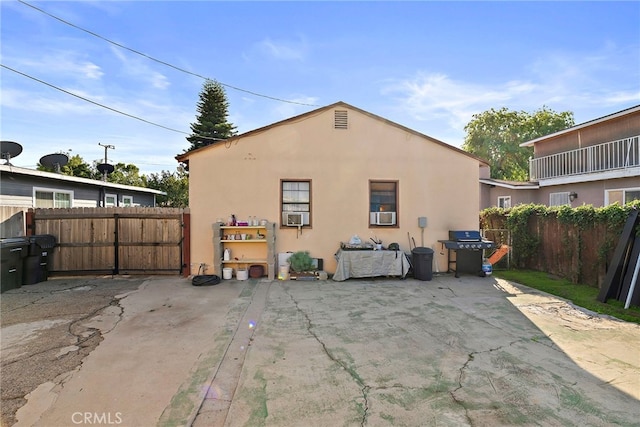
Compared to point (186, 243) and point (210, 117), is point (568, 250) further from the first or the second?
point (210, 117)

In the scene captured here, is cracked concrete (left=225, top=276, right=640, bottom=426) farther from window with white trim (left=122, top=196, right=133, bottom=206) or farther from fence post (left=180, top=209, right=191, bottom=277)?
window with white trim (left=122, top=196, right=133, bottom=206)

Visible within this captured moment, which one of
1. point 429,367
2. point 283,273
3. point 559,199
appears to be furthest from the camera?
point 559,199

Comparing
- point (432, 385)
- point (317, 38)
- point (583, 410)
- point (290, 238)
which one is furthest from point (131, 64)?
point (583, 410)

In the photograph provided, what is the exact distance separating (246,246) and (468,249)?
6.42 metres

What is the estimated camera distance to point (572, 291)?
7172 mm

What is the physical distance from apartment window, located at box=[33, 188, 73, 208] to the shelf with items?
291 inches

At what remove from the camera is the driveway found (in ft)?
9.02

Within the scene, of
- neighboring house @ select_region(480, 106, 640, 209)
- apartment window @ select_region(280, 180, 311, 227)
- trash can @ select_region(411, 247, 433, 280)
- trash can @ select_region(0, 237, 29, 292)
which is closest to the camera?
trash can @ select_region(0, 237, 29, 292)

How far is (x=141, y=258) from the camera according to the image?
28.7 feet

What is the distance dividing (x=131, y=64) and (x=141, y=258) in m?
6.15

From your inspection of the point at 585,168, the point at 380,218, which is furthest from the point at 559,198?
the point at 380,218

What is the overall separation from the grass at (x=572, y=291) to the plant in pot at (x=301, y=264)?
5570 millimetres

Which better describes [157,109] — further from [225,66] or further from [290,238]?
[290,238]

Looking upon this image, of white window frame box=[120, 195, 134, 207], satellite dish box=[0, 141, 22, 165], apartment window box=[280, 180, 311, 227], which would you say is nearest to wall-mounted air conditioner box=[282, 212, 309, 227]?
apartment window box=[280, 180, 311, 227]
